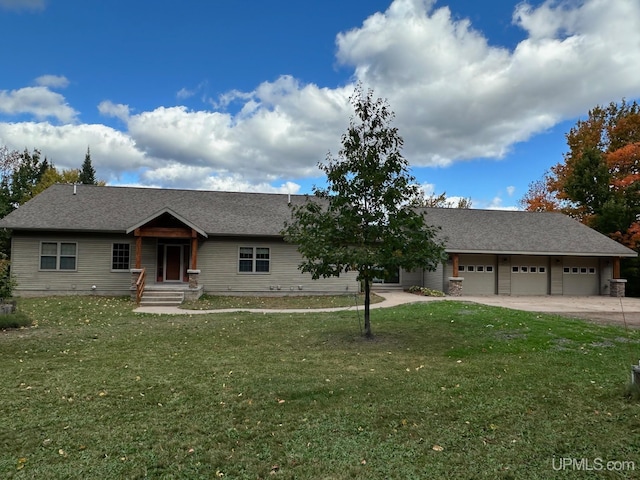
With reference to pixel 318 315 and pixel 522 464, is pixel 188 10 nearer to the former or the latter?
pixel 318 315

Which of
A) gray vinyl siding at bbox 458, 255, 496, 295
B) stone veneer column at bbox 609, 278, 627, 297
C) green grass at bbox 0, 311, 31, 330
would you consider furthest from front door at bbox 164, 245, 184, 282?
stone veneer column at bbox 609, 278, 627, 297

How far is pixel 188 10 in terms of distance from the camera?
529 inches

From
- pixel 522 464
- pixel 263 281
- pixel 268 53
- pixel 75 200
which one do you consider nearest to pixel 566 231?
pixel 263 281

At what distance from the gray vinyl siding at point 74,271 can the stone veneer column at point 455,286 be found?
15732mm

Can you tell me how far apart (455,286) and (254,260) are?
10.5 meters

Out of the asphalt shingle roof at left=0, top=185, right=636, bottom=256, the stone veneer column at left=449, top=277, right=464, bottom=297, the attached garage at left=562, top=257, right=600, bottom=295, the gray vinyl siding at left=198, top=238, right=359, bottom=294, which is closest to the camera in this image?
the asphalt shingle roof at left=0, top=185, right=636, bottom=256

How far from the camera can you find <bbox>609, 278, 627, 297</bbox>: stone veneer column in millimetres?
22562

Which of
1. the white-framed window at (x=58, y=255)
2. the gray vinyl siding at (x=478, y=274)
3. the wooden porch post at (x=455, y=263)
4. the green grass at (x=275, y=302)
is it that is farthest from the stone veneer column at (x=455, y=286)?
the white-framed window at (x=58, y=255)

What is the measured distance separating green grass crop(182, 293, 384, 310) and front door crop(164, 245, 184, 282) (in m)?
2.10

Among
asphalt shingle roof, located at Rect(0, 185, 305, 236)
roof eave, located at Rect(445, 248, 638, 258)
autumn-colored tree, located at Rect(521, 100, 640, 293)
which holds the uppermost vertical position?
A: autumn-colored tree, located at Rect(521, 100, 640, 293)

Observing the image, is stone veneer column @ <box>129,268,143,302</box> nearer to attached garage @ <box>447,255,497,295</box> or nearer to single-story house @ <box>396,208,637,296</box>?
single-story house @ <box>396,208,637,296</box>

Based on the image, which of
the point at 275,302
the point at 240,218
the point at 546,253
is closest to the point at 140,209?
the point at 240,218

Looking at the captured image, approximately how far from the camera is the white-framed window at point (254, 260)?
1912 cm

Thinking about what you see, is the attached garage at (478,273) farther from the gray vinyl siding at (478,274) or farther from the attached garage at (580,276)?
the attached garage at (580,276)
